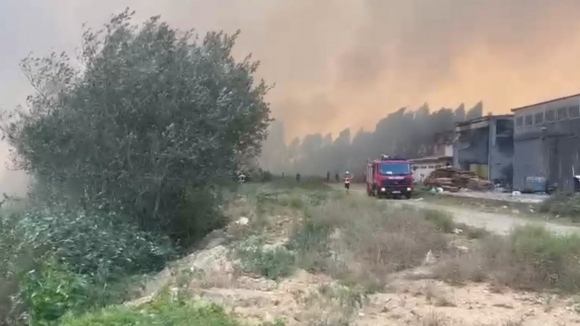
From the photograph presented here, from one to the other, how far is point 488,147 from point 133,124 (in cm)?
A: 2621

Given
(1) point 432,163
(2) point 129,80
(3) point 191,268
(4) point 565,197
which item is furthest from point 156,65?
(1) point 432,163

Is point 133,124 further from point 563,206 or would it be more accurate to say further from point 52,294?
point 563,206

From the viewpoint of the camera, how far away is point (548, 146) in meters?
29.6

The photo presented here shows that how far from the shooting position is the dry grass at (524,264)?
9.51 m

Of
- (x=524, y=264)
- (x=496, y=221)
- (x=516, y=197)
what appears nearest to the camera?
(x=524, y=264)

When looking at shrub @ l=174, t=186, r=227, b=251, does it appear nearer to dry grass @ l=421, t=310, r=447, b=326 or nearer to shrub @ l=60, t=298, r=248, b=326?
shrub @ l=60, t=298, r=248, b=326

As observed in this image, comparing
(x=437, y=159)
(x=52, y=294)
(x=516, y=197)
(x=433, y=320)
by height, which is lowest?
(x=52, y=294)

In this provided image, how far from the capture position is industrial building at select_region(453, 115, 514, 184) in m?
35.3

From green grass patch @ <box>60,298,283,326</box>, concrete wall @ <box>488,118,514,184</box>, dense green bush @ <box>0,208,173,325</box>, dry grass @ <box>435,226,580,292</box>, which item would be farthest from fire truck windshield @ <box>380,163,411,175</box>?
green grass patch @ <box>60,298,283,326</box>

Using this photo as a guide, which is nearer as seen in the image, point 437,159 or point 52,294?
point 52,294

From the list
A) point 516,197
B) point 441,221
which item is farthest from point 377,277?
point 516,197

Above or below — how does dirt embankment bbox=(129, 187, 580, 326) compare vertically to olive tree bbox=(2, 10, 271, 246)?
below

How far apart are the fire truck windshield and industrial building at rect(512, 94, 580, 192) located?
252 inches

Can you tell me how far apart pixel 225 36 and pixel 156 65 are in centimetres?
358
